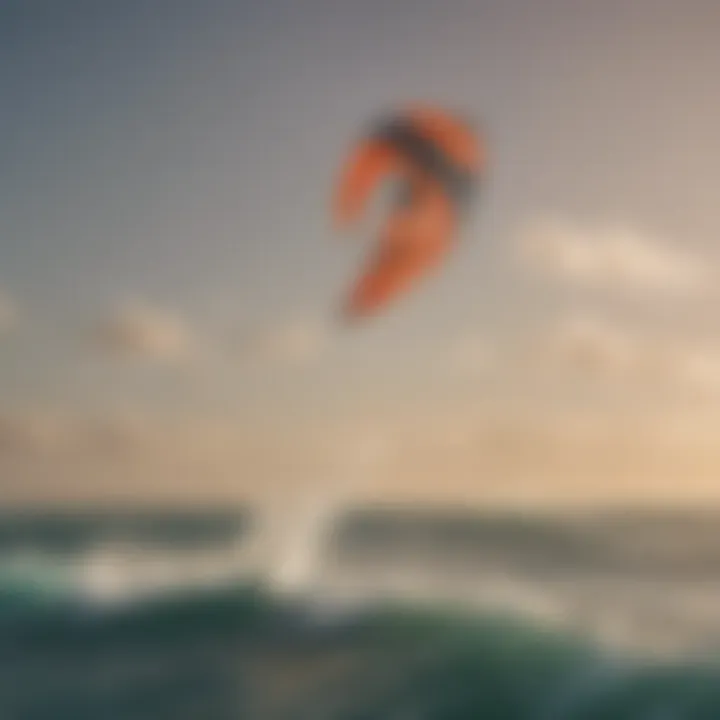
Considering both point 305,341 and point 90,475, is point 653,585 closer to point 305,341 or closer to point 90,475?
point 305,341

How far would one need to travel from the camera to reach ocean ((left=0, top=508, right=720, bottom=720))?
1.61 meters

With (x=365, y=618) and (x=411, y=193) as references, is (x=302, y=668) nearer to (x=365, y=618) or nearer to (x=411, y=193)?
(x=365, y=618)

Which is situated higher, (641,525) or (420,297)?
(420,297)

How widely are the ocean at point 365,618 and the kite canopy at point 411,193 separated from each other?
1.15ft

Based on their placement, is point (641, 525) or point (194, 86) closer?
point (641, 525)

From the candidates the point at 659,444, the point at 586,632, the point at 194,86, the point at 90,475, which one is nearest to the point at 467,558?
the point at 586,632

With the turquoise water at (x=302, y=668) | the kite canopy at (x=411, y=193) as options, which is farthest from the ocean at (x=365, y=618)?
the kite canopy at (x=411, y=193)

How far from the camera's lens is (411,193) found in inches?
67.7

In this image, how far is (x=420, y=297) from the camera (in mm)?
1718

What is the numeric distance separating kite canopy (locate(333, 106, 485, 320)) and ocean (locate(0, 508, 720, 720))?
0.35 m

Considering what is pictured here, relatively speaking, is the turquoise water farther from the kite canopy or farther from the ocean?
the kite canopy

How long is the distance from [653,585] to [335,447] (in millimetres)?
510

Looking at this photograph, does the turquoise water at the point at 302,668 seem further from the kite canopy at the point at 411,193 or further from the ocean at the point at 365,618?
the kite canopy at the point at 411,193

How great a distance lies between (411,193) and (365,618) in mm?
639
